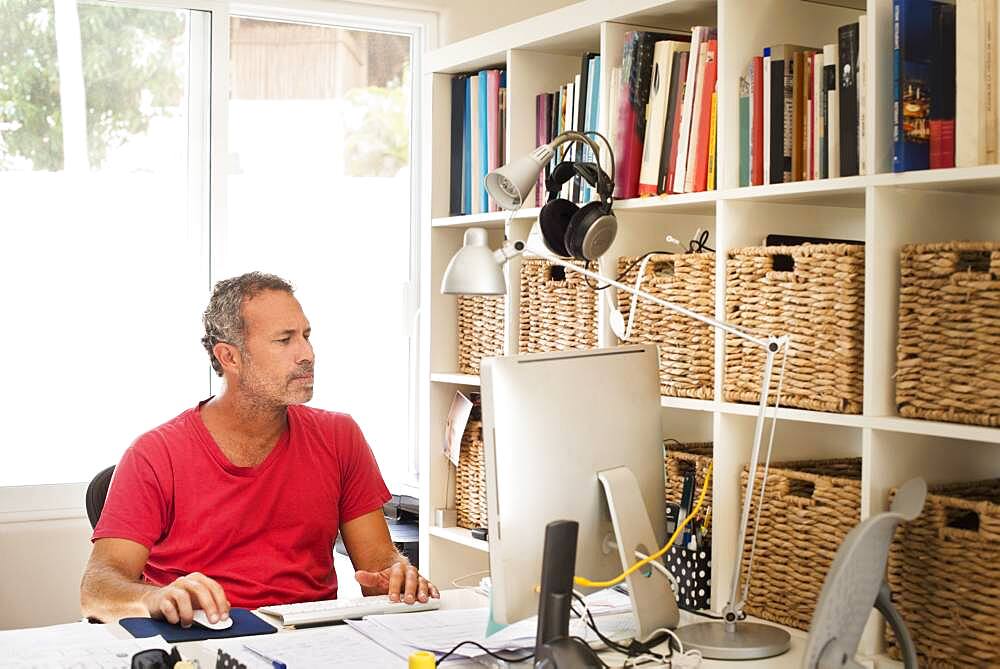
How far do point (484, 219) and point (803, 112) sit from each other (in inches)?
37.7

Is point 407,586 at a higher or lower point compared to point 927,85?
lower

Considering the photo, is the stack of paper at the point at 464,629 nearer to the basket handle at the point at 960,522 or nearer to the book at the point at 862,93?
the basket handle at the point at 960,522

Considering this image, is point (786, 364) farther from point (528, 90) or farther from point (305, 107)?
point (305, 107)

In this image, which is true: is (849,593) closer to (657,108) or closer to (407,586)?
(407,586)

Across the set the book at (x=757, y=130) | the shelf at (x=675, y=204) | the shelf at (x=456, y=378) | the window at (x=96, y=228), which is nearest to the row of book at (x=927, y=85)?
the book at (x=757, y=130)

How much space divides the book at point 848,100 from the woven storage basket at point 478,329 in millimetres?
1097

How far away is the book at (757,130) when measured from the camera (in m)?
2.29

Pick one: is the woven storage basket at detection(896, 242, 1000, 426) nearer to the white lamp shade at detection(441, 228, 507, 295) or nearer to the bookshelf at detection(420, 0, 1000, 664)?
the bookshelf at detection(420, 0, 1000, 664)

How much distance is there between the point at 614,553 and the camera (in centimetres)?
200

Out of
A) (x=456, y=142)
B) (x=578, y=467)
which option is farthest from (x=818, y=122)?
(x=456, y=142)

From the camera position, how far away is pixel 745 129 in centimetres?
233

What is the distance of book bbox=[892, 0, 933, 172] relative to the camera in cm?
198

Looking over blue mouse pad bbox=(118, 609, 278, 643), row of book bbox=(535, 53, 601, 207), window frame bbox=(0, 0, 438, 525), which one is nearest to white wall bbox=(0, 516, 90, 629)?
window frame bbox=(0, 0, 438, 525)

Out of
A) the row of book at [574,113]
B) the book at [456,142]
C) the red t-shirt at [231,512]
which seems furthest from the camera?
the book at [456,142]
